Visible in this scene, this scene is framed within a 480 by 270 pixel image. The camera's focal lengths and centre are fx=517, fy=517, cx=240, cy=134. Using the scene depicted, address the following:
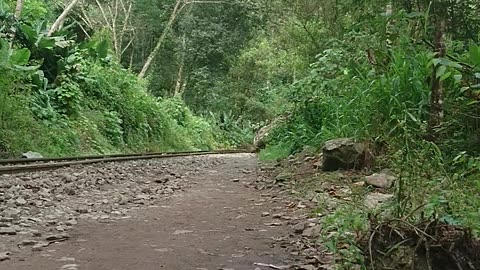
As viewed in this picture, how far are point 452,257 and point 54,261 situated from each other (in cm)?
221

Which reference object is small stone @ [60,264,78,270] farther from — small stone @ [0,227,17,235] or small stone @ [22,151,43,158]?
small stone @ [22,151,43,158]

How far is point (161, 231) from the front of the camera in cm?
396

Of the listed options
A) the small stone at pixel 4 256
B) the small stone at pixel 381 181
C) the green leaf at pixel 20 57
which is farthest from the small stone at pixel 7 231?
the green leaf at pixel 20 57

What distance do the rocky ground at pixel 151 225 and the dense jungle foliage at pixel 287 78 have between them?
763mm

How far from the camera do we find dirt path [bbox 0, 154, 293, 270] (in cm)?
302

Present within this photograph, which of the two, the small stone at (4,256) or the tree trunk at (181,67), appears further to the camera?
the tree trunk at (181,67)

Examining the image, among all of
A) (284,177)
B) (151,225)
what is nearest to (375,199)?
(151,225)

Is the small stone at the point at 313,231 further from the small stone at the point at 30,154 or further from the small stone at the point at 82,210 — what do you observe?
the small stone at the point at 30,154

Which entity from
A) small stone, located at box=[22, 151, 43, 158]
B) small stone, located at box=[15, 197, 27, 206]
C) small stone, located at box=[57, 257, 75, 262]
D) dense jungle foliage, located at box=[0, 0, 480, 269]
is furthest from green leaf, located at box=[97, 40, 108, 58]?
small stone, located at box=[57, 257, 75, 262]

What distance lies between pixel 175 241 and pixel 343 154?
9.42 ft

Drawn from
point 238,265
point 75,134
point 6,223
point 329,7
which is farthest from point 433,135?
point 75,134

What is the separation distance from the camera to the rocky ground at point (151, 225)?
3.09m

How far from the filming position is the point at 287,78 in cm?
2772

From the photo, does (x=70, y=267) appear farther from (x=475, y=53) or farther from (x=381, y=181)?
(x=381, y=181)
